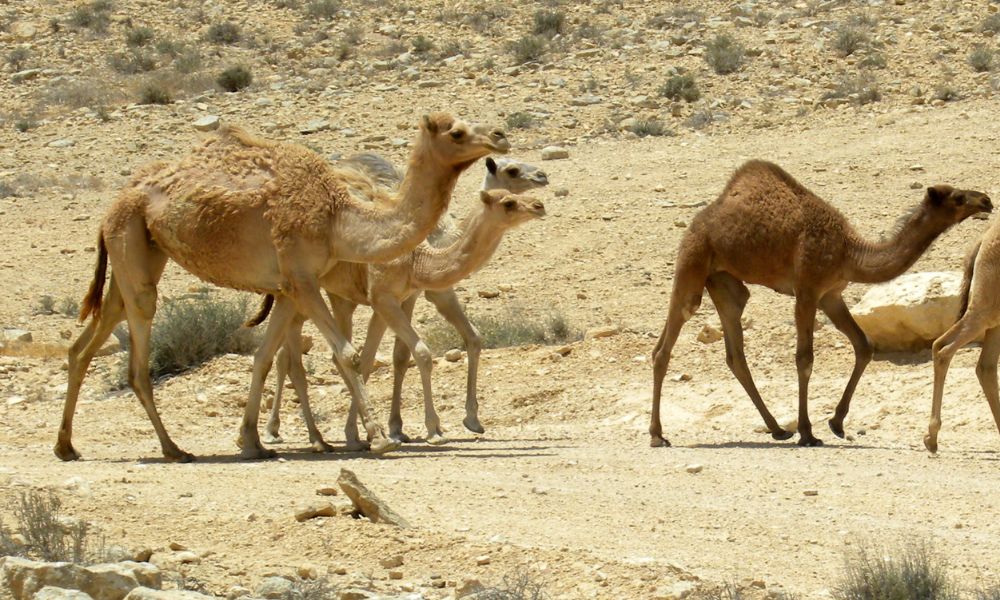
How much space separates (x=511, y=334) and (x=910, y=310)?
4787mm

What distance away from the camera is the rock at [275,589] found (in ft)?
26.7

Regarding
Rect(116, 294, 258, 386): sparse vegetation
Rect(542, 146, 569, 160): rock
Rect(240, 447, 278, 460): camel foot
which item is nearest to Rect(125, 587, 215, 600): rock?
Rect(240, 447, 278, 460): camel foot

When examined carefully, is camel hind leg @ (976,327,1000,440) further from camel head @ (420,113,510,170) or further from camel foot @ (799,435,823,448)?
camel head @ (420,113,510,170)

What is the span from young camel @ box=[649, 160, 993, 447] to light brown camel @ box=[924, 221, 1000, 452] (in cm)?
77

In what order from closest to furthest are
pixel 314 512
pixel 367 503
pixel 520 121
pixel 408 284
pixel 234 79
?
pixel 367 503, pixel 314 512, pixel 408 284, pixel 520 121, pixel 234 79

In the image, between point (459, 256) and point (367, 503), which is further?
point (459, 256)

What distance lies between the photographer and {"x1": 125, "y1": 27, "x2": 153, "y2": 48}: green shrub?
119 ft

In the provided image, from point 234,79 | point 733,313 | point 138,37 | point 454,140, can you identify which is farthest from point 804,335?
point 138,37

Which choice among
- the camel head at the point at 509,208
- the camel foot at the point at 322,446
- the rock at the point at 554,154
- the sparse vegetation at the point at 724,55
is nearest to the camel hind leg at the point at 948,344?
the camel head at the point at 509,208

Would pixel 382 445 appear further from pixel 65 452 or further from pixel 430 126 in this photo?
pixel 65 452

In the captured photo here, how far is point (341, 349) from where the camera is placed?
12523mm

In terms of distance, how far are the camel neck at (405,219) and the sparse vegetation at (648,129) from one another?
15.1 meters

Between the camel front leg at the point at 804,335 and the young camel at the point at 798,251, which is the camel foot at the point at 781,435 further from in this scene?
the camel front leg at the point at 804,335

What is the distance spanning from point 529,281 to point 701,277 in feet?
23.6
